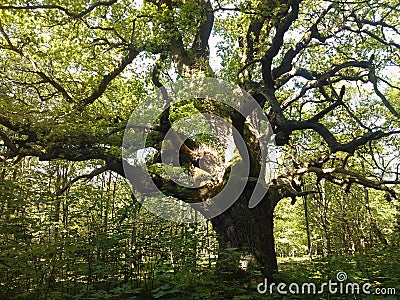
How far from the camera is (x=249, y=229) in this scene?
6762 millimetres

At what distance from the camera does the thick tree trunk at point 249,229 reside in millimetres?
6602

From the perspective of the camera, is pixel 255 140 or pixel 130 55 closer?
pixel 255 140

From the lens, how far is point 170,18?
7574mm

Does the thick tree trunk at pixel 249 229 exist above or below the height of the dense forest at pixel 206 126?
below

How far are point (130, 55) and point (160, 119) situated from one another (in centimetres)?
171

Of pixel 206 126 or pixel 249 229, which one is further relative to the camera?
pixel 206 126

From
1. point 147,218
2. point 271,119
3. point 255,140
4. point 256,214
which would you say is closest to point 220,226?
point 256,214

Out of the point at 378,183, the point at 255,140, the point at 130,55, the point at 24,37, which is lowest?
the point at 378,183

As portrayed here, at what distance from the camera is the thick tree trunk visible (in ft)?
21.7

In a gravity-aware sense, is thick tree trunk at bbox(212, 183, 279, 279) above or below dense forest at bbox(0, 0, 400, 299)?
below

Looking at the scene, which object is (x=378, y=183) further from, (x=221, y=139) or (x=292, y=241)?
(x=292, y=241)

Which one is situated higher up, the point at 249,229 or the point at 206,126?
the point at 206,126

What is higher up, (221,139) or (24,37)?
(24,37)

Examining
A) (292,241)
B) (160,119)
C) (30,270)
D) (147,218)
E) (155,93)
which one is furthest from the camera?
(292,241)
